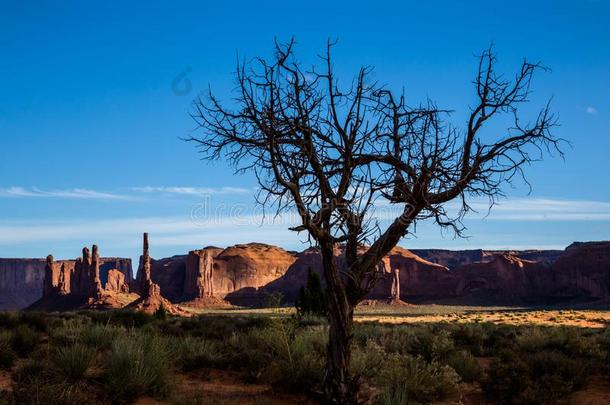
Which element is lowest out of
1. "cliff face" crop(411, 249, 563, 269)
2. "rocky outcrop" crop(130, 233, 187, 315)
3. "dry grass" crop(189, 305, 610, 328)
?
"dry grass" crop(189, 305, 610, 328)

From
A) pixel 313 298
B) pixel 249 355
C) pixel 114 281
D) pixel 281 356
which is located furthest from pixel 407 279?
pixel 281 356

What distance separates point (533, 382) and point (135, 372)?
7029 mm

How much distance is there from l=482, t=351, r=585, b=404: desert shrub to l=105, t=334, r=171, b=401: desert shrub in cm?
587

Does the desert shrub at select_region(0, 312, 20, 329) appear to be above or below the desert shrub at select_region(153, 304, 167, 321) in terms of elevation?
above

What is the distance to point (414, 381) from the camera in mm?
9359

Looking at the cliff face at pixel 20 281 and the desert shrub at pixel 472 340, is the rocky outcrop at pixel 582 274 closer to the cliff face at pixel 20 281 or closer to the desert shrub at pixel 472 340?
the desert shrub at pixel 472 340

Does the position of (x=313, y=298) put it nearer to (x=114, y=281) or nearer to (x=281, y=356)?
(x=281, y=356)

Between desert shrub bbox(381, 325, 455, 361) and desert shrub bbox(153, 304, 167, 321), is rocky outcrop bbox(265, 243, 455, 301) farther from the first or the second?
desert shrub bbox(381, 325, 455, 361)

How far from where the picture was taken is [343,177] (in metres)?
8.89

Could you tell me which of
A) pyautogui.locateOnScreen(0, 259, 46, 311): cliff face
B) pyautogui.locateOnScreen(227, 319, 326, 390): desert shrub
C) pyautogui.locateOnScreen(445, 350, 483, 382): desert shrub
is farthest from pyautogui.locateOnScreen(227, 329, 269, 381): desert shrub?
pyautogui.locateOnScreen(0, 259, 46, 311): cliff face

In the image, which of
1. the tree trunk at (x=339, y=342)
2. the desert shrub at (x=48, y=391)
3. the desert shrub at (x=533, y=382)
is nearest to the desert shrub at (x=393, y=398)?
the tree trunk at (x=339, y=342)

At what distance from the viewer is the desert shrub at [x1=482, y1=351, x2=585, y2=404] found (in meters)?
9.84

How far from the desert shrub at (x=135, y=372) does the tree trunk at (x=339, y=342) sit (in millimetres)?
2832

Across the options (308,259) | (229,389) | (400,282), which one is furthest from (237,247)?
(229,389)
